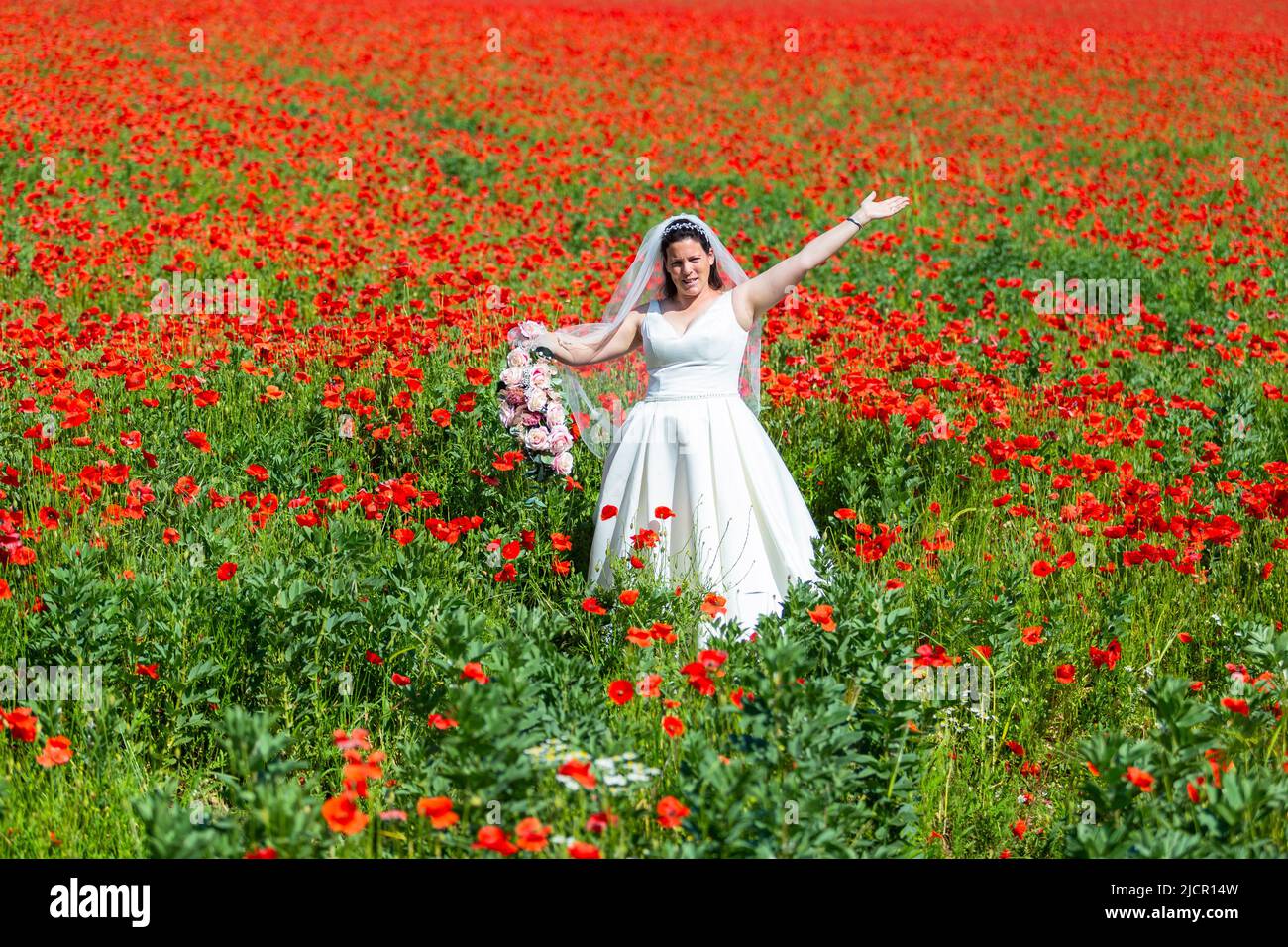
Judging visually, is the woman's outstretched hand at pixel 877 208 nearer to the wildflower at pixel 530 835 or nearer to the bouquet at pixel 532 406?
the bouquet at pixel 532 406

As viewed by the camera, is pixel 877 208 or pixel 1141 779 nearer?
pixel 1141 779

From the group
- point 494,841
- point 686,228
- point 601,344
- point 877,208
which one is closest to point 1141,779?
point 494,841

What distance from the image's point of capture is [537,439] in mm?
5215

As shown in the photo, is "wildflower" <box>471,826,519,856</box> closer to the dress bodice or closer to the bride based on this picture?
the bride

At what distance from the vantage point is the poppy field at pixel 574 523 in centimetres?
293

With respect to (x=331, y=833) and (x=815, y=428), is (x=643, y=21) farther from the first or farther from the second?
(x=331, y=833)

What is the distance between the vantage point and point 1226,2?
2627 centimetres

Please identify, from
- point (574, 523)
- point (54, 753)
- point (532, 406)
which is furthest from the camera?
point (574, 523)

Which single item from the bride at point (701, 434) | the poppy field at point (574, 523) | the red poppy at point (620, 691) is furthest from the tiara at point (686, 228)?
the red poppy at point (620, 691)

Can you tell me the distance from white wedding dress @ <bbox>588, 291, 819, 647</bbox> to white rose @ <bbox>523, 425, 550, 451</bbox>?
289mm

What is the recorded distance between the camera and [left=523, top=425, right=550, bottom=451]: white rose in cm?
521

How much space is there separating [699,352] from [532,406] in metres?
0.75

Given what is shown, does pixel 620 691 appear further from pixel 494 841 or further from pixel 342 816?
pixel 342 816

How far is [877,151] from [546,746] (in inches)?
520
